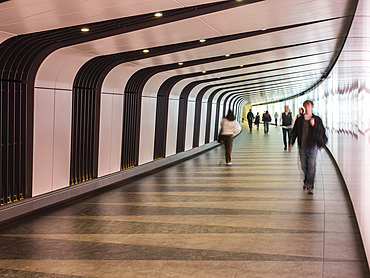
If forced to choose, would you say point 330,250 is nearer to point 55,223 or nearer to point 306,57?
point 55,223

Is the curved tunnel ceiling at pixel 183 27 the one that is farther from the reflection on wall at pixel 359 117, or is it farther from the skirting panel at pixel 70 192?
the skirting panel at pixel 70 192

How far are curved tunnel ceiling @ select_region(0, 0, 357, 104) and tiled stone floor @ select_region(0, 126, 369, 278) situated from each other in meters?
2.95

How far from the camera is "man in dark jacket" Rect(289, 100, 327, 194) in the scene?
1048cm

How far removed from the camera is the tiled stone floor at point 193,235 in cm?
579

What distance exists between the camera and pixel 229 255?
6250mm

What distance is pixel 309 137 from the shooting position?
10586mm

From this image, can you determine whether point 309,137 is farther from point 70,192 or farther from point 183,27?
point 70,192

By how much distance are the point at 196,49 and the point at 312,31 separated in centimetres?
254

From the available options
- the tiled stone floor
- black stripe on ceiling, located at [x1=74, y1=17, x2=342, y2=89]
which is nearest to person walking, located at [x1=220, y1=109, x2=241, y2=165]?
the tiled stone floor

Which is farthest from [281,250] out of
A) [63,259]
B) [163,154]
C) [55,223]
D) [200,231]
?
[163,154]

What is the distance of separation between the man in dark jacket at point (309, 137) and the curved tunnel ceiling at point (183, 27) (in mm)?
1820

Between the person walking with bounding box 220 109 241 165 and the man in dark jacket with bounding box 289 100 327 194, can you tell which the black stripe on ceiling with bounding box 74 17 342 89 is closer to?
the man in dark jacket with bounding box 289 100 327 194

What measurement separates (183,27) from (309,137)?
3.72 meters

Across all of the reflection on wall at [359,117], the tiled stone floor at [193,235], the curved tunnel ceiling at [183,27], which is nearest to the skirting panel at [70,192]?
the tiled stone floor at [193,235]
